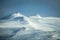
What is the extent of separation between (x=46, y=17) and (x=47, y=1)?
0.81 ft

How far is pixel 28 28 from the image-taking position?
1832mm

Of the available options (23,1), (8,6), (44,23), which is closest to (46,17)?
(44,23)

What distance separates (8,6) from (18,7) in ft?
0.49

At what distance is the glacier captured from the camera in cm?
180

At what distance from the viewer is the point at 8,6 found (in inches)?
73.7

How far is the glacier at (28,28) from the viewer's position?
5.92 ft

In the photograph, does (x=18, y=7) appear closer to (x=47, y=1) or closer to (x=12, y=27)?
(x=12, y=27)

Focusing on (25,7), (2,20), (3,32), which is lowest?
(3,32)

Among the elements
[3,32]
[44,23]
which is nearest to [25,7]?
[44,23]

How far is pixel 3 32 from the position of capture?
5.95 feet

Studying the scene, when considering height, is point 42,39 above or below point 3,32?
below

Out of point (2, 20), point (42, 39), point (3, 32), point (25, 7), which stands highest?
point (25, 7)

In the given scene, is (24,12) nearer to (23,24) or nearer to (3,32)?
(23,24)

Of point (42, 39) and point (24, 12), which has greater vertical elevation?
point (24, 12)
